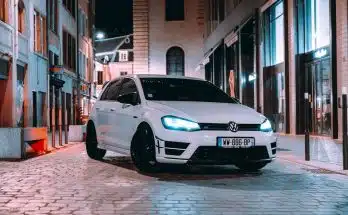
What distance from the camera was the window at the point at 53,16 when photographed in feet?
108

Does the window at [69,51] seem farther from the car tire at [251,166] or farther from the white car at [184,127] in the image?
the car tire at [251,166]

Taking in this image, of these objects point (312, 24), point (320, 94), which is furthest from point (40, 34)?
point (320, 94)

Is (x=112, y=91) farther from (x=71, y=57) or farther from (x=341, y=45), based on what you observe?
(x=71, y=57)

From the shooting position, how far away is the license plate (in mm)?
8539

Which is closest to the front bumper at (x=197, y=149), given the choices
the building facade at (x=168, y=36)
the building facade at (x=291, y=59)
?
the building facade at (x=291, y=59)

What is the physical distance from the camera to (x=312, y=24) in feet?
70.6

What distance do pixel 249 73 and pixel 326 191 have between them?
23911mm

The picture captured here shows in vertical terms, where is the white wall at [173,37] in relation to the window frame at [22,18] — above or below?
above

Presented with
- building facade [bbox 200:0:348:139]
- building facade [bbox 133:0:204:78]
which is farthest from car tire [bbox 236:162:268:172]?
building facade [bbox 133:0:204:78]

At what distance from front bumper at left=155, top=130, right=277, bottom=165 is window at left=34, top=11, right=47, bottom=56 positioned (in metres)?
21.3

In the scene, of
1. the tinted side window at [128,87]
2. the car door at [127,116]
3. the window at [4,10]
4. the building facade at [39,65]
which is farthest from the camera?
the building facade at [39,65]

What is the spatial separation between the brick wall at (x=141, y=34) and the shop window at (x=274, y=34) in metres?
24.8

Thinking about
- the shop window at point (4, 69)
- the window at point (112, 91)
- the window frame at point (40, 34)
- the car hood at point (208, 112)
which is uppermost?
the window frame at point (40, 34)

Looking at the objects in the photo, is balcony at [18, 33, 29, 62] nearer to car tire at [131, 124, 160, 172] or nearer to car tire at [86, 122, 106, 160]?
car tire at [86, 122, 106, 160]
